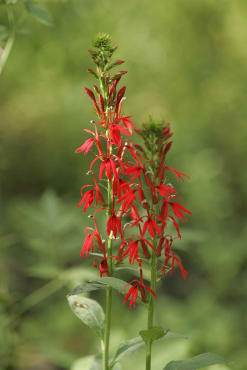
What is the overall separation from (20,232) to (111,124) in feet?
9.85

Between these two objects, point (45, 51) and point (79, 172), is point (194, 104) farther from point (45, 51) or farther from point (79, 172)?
point (45, 51)

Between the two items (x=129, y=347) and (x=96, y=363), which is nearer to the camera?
(x=129, y=347)

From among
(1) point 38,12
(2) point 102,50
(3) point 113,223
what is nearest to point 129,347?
(3) point 113,223

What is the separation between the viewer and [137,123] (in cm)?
475

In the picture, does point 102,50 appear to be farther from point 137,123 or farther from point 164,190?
point 137,123

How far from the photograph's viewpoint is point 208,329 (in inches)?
111

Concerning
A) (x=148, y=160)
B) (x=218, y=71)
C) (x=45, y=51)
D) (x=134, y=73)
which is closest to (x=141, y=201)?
(x=148, y=160)

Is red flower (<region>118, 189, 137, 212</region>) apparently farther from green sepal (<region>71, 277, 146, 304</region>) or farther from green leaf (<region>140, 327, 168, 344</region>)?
green leaf (<region>140, 327, 168, 344</region>)

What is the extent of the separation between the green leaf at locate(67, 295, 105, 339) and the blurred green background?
0.59 metres

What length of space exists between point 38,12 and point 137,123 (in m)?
3.11

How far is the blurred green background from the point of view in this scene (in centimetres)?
233

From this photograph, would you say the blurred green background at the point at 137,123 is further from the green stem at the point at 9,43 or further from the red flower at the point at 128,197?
the red flower at the point at 128,197

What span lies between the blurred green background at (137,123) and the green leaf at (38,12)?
1.77ft

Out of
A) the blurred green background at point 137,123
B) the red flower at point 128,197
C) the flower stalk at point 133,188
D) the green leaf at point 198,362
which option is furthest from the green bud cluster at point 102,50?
the blurred green background at point 137,123
